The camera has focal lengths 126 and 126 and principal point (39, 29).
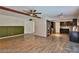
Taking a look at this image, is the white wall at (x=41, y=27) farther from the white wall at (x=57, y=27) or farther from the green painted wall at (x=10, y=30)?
A: the white wall at (x=57, y=27)

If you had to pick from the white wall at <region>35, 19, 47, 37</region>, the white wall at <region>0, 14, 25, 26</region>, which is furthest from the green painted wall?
the white wall at <region>35, 19, 47, 37</region>

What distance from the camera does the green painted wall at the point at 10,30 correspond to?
39.9 ft

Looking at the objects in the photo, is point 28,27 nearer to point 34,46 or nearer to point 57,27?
point 57,27

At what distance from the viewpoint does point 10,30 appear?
531 inches

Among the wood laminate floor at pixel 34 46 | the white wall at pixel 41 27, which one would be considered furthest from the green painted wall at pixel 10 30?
the wood laminate floor at pixel 34 46

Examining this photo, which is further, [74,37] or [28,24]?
[28,24]

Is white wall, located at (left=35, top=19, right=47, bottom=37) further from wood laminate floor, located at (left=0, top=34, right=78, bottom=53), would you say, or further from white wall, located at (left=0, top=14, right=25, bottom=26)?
wood laminate floor, located at (left=0, top=34, right=78, bottom=53)

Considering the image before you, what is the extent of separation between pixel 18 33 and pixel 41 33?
285cm

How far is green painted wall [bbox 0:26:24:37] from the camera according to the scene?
1217 centimetres

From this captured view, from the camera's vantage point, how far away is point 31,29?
19.6 metres

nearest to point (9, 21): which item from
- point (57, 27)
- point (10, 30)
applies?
point (10, 30)
